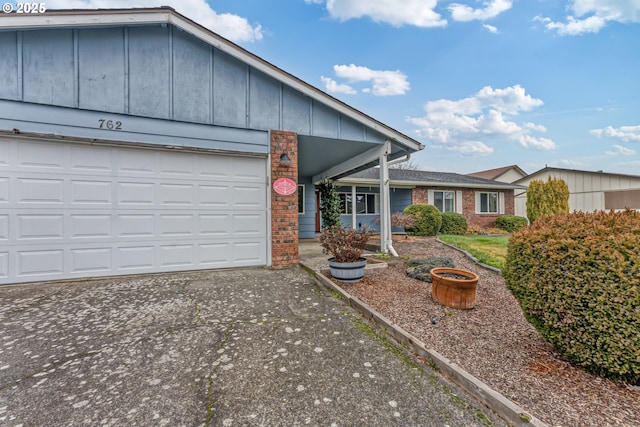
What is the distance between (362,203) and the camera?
536 inches

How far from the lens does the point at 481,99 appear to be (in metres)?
16.2

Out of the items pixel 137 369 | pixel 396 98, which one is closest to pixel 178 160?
pixel 137 369

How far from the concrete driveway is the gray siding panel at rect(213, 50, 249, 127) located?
3501 mm

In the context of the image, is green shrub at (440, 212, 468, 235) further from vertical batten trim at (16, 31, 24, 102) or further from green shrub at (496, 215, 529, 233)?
vertical batten trim at (16, 31, 24, 102)

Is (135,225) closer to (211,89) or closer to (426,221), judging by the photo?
(211,89)

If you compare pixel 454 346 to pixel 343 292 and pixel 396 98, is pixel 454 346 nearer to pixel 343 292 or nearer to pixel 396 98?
Result: pixel 343 292

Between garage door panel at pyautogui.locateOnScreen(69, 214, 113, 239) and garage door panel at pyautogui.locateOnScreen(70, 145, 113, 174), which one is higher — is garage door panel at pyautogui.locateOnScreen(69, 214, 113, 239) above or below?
below

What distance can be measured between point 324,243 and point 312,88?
337cm

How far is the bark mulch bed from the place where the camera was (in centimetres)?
163

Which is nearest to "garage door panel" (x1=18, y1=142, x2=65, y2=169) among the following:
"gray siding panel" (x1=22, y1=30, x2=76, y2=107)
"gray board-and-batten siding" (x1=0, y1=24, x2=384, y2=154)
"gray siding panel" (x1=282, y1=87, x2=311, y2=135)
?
"gray board-and-batten siding" (x1=0, y1=24, x2=384, y2=154)

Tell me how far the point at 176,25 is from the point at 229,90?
4.24 ft

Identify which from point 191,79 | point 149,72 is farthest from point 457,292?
point 149,72

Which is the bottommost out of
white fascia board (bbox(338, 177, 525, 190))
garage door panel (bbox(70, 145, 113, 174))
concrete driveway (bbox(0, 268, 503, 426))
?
concrete driveway (bbox(0, 268, 503, 426))

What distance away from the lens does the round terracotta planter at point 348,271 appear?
4348 millimetres
